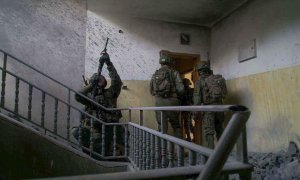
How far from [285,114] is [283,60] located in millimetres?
828

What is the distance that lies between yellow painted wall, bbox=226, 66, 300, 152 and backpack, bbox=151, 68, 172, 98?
1389 mm

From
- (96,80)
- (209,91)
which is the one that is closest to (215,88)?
(209,91)

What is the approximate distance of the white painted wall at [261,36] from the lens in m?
3.72

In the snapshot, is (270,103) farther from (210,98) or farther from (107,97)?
(107,97)

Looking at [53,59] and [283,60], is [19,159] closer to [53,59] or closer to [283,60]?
[53,59]

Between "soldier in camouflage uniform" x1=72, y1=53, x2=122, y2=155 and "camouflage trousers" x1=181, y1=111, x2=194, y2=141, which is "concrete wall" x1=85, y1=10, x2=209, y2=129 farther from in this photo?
"soldier in camouflage uniform" x1=72, y1=53, x2=122, y2=155

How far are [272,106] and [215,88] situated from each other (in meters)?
0.94

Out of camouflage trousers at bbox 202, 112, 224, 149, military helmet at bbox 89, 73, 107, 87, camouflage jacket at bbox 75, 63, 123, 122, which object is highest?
military helmet at bbox 89, 73, 107, 87

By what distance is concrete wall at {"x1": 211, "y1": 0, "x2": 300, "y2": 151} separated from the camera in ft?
12.0

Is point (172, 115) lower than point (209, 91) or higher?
lower

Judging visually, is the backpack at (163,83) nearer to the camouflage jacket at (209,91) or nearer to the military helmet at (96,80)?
the camouflage jacket at (209,91)

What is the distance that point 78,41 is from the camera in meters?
4.84

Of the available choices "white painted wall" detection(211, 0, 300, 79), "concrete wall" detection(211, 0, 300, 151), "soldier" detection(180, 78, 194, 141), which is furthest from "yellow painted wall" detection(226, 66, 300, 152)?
"soldier" detection(180, 78, 194, 141)

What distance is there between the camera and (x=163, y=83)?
442 cm
